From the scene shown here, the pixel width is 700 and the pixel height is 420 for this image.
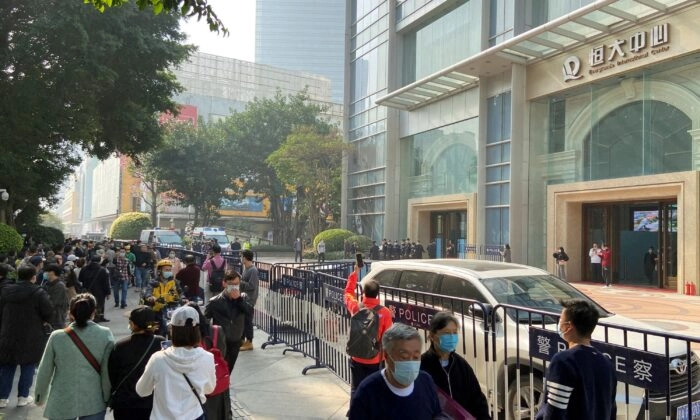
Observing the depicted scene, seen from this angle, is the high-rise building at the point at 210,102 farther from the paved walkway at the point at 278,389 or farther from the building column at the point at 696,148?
the paved walkway at the point at 278,389

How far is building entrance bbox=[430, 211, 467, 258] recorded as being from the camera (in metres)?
32.7

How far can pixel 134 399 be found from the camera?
13.4ft

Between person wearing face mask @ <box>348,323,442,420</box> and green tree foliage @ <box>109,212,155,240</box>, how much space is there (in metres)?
57.3

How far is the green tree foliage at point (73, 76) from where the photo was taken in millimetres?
19312

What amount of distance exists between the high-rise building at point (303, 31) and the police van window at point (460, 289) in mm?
190762

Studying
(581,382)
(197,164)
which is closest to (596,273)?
(581,382)

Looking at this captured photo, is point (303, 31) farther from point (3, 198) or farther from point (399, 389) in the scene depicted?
point (399, 389)

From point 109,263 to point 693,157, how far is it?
1871 cm

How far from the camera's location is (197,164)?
172 ft

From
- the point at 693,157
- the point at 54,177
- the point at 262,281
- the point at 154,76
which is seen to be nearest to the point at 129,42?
the point at 154,76

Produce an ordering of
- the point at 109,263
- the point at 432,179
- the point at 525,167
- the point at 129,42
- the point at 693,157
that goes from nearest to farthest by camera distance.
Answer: the point at 109,263
the point at 693,157
the point at 129,42
the point at 525,167
the point at 432,179

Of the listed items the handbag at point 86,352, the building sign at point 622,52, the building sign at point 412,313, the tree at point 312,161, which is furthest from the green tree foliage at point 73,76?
the handbag at point 86,352

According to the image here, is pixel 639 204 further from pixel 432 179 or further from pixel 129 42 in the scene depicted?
pixel 129 42

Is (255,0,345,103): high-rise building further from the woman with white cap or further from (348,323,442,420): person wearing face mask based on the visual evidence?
(348,323,442,420): person wearing face mask
